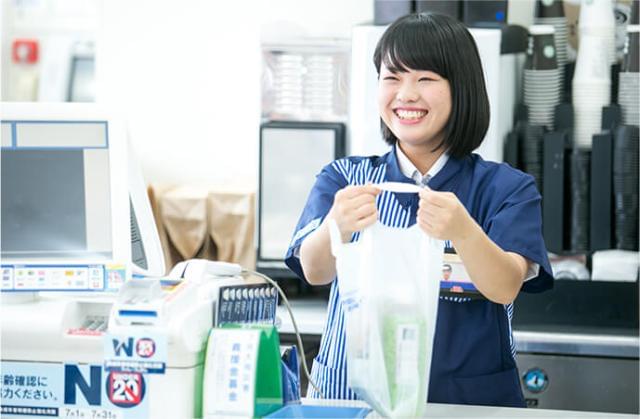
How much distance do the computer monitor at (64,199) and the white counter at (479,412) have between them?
15.9 inches

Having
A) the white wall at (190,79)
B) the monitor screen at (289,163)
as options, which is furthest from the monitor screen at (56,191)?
the white wall at (190,79)

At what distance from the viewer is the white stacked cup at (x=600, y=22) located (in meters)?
3.04

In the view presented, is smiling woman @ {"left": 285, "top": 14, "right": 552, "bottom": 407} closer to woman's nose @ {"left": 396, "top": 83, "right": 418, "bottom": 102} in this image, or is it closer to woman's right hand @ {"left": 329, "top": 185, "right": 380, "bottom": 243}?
woman's nose @ {"left": 396, "top": 83, "right": 418, "bottom": 102}

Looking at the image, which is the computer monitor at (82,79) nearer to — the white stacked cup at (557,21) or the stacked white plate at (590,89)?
the white stacked cup at (557,21)

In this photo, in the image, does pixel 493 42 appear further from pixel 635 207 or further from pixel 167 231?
pixel 167 231

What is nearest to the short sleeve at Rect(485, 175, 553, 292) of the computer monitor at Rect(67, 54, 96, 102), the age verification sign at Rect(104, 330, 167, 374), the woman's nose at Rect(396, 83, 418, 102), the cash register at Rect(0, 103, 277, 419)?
Result: the woman's nose at Rect(396, 83, 418, 102)

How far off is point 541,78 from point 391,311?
171 centimetres

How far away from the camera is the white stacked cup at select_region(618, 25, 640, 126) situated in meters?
3.01

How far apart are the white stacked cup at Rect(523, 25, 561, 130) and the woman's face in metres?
1.30

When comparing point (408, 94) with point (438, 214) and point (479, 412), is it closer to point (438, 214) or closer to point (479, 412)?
point (438, 214)

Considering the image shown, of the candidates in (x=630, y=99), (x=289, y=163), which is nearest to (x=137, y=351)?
(x=289, y=163)

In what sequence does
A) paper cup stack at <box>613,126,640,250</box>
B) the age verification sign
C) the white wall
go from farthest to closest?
1. the white wall
2. paper cup stack at <box>613,126,640,250</box>
3. the age verification sign

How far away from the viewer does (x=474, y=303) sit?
1832mm

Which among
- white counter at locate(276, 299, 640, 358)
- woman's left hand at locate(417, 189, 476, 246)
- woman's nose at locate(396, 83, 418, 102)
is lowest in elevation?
white counter at locate(276, 299, 640, 358)
